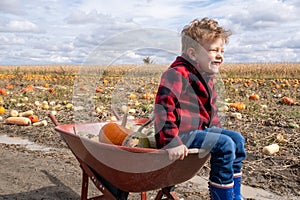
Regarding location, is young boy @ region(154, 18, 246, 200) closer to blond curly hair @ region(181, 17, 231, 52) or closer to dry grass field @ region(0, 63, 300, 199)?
blond curly hair @ region(181, 17, 231, 52)

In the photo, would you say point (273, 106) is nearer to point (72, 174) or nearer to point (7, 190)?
point (72, 174)

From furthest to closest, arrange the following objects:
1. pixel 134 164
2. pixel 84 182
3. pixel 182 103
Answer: pixel 84 182, pixel 182 103, pixel 134 164

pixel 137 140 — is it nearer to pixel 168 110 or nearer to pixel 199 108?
pixel 168 110

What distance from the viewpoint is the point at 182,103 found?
256 centimetres

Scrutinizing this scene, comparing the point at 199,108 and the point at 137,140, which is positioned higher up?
the point at 199,108

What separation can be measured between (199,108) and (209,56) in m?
0.35

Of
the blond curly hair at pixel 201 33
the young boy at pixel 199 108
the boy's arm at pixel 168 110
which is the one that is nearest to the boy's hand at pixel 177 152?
the young boy at pixel 199 108

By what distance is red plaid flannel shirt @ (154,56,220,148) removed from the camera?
7.93ft

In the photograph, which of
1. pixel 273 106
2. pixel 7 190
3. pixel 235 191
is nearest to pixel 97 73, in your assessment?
pixel 235 191

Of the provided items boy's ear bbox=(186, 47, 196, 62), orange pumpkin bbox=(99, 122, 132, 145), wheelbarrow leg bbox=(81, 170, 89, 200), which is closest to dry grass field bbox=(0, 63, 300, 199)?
boy's ear bbox=(186, 47, 196, 62)

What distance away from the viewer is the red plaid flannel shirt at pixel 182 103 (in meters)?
2.42

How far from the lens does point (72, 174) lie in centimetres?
412

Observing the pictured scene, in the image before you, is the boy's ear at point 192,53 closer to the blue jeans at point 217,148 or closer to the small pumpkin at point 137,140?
the blue jeans at point 217,148

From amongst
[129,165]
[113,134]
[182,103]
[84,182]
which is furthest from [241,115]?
[129,165]
